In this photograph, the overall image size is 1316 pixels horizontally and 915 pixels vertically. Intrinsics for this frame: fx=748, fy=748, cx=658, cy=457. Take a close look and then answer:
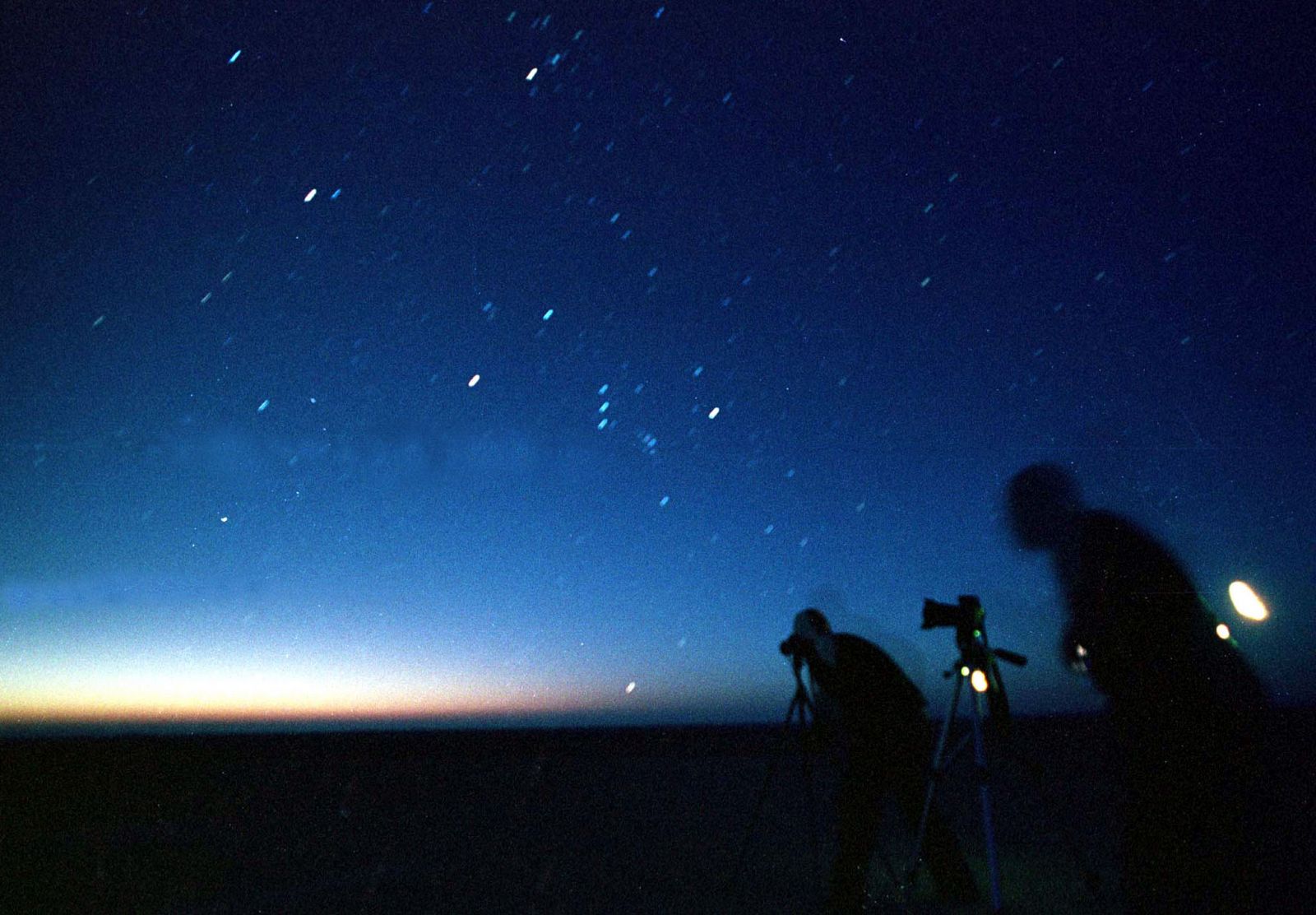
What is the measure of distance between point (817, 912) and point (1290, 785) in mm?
6611

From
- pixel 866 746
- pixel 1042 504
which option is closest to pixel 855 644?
pixel 866 746

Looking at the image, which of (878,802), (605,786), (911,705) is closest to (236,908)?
(878,802)

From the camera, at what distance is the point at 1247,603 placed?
2.48 metres

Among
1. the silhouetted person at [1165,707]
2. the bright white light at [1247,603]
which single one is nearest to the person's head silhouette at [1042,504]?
the silhouetted person at [1165,707]

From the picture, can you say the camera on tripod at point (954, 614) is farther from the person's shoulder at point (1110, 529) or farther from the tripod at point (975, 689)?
the person's shoulder at point (1110, 529)

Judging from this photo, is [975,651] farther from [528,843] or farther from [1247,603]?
[528,843]

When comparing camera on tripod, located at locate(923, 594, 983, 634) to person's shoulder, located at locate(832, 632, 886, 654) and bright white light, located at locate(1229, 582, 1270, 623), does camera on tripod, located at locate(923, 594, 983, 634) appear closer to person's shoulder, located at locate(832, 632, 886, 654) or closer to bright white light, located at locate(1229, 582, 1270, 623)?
person's shoulder, located at locate(832, 632, 886, 654)

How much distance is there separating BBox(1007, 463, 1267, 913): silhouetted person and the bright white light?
134 millimetres

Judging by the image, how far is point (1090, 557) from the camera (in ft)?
8.63

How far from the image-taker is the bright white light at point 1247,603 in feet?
8.11

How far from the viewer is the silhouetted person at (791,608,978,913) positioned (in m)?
3.90

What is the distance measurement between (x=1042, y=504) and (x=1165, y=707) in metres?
0.75

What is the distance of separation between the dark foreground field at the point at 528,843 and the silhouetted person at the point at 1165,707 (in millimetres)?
122

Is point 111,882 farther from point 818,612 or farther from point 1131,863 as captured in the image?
point 1131,863
